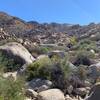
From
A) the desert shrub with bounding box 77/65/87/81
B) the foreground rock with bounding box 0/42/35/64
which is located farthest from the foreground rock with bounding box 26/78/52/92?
the foreground rock with bounding box 0/42/35/64

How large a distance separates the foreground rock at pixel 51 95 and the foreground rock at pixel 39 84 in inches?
40.9

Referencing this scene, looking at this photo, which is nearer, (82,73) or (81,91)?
(81,91)

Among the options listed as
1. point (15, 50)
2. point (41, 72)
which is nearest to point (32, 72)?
point (41, 72)

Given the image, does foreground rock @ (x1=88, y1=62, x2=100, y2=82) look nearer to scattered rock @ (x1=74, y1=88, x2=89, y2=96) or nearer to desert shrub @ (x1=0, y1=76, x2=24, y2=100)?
scattered rock @ (x1=74, y1=88, x2=89, y2=96)

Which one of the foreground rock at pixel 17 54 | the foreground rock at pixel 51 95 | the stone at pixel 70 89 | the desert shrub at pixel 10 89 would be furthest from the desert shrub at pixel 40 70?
the desert shrub at pixel 10 89

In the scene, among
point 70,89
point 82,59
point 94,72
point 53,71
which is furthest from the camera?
point 82,59

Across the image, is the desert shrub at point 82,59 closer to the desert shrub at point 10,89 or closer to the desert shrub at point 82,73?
the desert shrub at point 82,73

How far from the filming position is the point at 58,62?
23.4 m

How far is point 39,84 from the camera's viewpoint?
869 inches


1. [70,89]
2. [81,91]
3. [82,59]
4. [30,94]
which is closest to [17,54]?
[82,59]

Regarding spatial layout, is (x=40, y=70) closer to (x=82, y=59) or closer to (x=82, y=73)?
(x=82, y=73)

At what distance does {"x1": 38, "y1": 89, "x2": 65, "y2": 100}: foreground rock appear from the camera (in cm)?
1906

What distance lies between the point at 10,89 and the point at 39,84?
667 centimetres

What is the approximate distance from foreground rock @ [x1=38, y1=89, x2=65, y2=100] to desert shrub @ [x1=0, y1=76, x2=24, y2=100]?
2.89 meters
